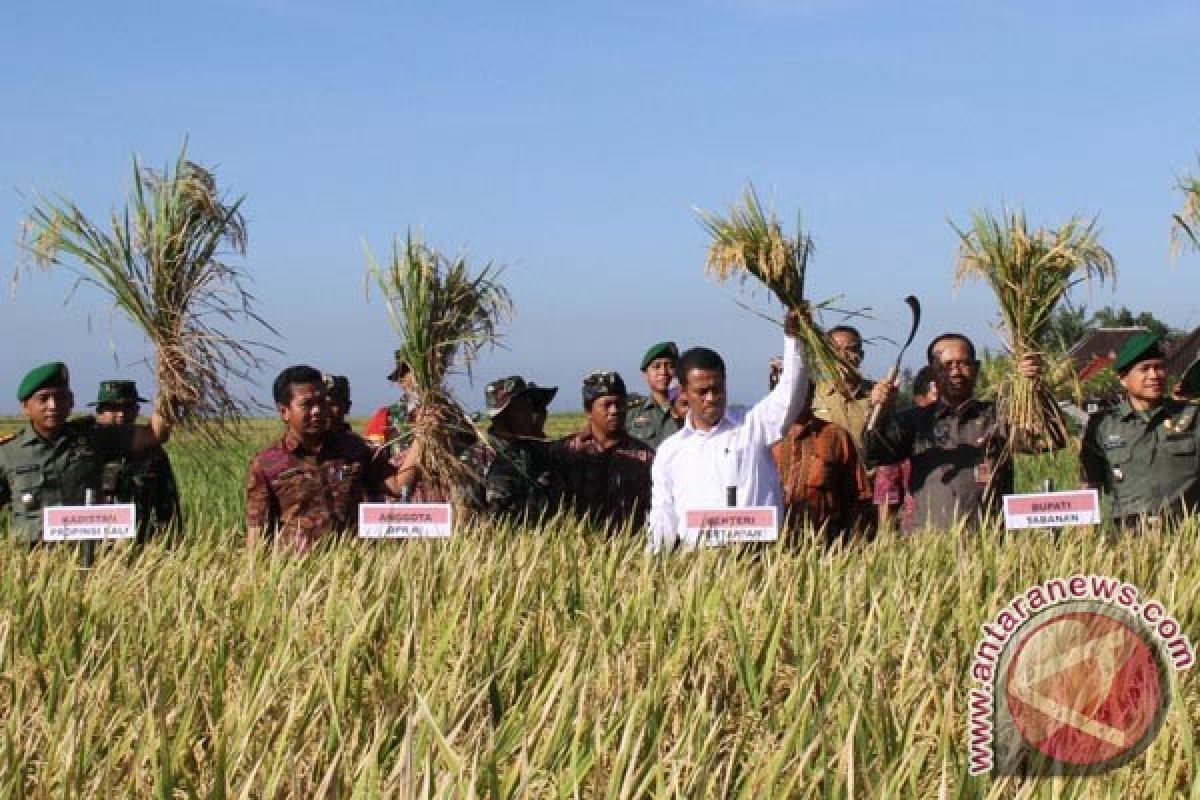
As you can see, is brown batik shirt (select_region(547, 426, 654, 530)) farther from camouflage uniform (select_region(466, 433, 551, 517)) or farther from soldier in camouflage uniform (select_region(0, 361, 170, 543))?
soldier in camouflage uniform (select_region(0, 361, 170, 543))

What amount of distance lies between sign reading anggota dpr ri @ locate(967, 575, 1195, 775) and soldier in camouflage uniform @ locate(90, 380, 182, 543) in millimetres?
4178

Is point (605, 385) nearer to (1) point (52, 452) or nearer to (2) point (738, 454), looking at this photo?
(2) point (738, 454)

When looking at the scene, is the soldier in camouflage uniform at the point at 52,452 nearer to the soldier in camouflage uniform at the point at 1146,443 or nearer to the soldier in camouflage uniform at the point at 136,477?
the soldier in camouflage uniform at the point at 136,477

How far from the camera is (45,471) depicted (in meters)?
5.60

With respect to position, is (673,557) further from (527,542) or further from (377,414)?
(377,414)

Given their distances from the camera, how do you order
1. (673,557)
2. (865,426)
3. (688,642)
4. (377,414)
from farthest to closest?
A: (377,414) → (865,426) → (673,557) → (688,642)

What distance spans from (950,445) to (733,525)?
1.33 metres

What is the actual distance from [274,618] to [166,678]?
0.75m

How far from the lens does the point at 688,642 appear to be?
323 cm

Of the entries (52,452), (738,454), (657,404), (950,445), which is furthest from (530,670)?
(657,404)

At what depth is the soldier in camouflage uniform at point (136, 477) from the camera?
5.85 m

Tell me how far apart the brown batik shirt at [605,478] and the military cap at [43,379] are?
196 centimetres

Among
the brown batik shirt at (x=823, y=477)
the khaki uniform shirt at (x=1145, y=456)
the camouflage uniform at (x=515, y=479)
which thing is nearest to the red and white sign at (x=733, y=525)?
the brown batik shirt at (x=823, y=477)

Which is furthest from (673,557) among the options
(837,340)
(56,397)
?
(56,397)
